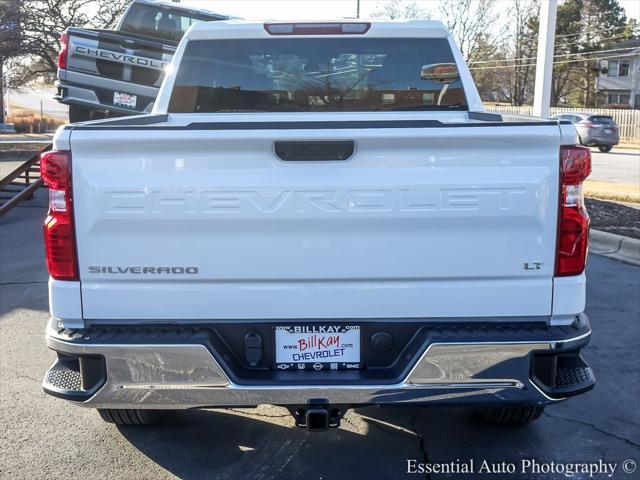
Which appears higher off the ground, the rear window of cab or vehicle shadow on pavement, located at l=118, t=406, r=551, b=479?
the rear window of cab

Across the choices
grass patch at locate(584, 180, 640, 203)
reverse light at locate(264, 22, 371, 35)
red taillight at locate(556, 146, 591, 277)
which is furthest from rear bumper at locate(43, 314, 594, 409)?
grass patch at locate(584, 180, 640, 203)

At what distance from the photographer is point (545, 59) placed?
34.0 feet

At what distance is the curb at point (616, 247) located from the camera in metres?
8.45

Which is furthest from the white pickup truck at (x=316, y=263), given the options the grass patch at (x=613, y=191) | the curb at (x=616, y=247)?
the grass patch at (x=613, y=191)

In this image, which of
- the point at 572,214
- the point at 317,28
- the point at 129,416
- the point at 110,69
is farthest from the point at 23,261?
the point at 572,214

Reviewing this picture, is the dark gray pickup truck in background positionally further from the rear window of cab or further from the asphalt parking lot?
the asphalt parking lot

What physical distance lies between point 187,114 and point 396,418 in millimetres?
2460

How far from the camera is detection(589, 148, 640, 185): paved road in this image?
17359 mm

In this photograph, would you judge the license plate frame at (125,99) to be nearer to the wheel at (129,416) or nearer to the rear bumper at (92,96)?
the rear bumper at (92,96)

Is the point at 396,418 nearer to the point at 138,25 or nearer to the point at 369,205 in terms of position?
the point at 369,205

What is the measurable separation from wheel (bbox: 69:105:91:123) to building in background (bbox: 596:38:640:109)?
62659 millimetres

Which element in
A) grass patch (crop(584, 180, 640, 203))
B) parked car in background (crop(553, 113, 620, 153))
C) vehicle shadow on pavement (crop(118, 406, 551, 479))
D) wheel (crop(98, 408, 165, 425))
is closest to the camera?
vehicle shadow on pavement (crop(118, 406, 551, 479))

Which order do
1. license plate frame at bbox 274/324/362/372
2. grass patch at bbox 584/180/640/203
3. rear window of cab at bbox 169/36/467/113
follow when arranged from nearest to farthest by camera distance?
license plate frame at bbox 274/324/362/372 < rear window of cab at bbox 169/36/467/113 < grass patch at bbox 584/180/640/203

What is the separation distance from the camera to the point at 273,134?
2838 mm
